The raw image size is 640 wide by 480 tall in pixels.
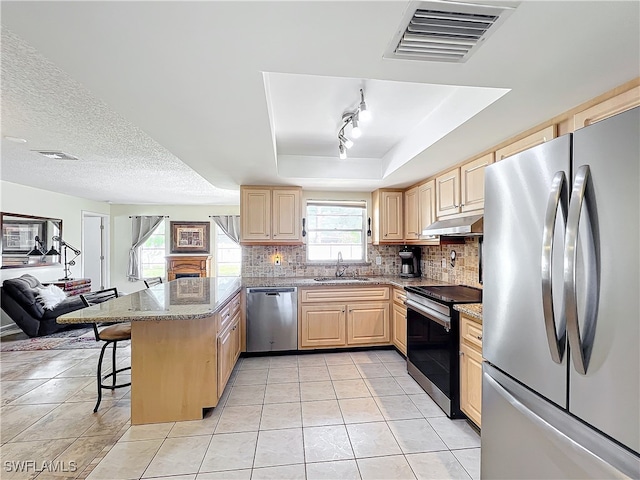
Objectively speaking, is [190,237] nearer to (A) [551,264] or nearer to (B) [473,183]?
(B) [473,183]

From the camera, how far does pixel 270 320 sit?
12.3ft

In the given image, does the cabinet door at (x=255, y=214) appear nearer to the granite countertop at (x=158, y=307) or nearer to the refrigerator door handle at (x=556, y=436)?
the granite countertop at (x=158, y=307)

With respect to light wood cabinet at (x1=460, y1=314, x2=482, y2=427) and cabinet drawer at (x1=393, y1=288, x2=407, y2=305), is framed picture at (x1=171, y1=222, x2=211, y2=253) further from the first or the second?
light wood cabinet at (x1=460, y1=314, x2=482, y2=427)

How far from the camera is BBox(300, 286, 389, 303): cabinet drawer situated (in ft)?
12.5

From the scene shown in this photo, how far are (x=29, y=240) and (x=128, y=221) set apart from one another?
248cm

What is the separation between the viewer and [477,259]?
3.13 m

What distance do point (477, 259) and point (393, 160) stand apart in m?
1.32

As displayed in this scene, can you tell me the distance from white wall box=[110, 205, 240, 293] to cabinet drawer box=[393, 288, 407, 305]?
5178 millimetres

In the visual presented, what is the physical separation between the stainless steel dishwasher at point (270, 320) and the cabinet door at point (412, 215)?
165cm

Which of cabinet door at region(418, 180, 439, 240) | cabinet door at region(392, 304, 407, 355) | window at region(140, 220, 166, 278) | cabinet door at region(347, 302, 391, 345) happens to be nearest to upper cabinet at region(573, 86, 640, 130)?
cabinet door at region(418, 180, 439, 240)

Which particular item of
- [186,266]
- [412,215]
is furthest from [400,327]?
[186,266]

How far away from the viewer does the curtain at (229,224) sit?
7723 millimetres

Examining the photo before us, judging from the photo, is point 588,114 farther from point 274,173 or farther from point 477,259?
point 274,173

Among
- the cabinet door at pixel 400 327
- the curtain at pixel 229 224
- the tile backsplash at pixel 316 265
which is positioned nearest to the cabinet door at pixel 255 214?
the tile backsplash at pixel 316 265
